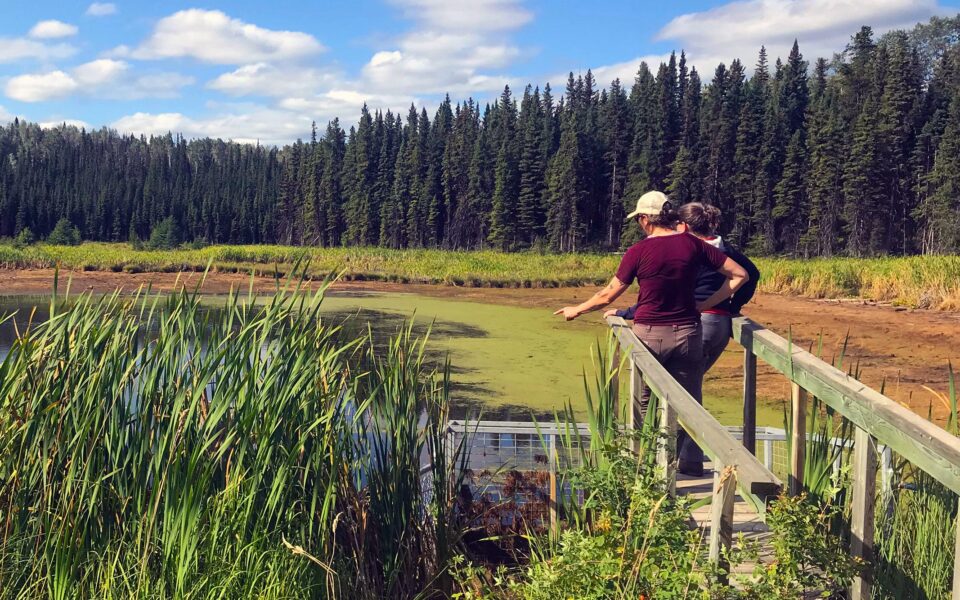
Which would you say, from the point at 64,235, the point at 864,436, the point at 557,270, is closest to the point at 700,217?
the point at 864,436

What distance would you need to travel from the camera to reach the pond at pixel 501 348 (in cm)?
1048

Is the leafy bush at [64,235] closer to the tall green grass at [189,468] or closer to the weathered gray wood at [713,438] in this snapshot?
the tall green grass at [189,468]

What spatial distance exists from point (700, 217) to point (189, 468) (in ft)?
9.29

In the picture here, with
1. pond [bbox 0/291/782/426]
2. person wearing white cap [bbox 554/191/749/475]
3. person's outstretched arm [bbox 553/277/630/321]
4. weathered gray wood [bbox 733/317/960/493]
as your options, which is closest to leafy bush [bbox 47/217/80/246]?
pond [bbox 0/291/782/426]

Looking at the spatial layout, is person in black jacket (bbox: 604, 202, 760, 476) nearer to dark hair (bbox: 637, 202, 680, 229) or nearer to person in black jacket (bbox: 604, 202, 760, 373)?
person in black jacket (bbox: 604, 202, 760, 373)

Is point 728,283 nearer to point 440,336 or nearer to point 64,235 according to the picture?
point 440,336

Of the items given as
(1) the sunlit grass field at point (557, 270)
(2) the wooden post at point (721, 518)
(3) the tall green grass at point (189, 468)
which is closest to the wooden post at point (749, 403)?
(3) the tall green grass at point (189, 468)

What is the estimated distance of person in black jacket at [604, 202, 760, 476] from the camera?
443 centimetres

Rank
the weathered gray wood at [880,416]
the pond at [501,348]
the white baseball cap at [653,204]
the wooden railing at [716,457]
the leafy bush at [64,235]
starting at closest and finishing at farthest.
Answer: the weathered gray wood at [880,416] → the wooden railing at [716,457] → the white baseball cap at [653,204] → the pond at [501,348] → the leafy bush at [64,235]

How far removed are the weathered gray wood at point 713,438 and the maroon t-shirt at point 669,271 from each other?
0.48 meters

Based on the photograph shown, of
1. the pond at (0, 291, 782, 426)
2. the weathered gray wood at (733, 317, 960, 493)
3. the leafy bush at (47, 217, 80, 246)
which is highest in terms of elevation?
the leafy bush at (47, 217, 80, 246)

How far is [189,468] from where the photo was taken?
3350 millimetres

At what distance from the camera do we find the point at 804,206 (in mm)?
57688

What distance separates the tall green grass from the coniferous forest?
47384 mm
